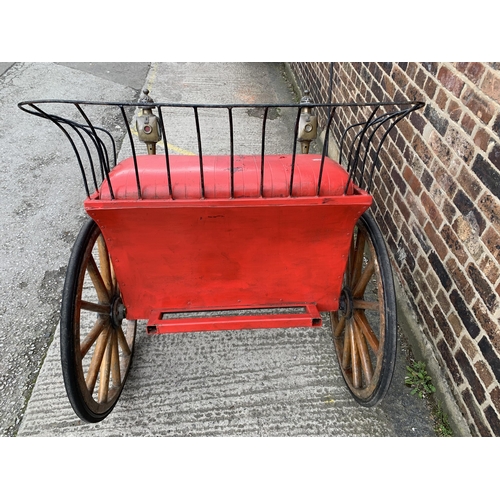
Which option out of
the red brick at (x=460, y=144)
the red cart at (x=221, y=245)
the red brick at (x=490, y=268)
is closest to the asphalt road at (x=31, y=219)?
the red cart at (x=221, y=245)

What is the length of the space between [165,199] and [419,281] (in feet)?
5.18

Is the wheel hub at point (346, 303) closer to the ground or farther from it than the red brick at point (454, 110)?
closer to the ground

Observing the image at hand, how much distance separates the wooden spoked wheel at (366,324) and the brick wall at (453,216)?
39cm

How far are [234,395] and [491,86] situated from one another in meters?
1.87

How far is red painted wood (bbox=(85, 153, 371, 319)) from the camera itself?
5.08 ft

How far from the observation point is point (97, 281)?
190 cm

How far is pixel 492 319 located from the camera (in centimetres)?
174

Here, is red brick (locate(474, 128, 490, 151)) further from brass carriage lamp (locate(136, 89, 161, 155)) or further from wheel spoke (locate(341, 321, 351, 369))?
brass carriage lamp (locate(136, 89, 161, 155))

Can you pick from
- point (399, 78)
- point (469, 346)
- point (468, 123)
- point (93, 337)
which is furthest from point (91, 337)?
point (399, 78)

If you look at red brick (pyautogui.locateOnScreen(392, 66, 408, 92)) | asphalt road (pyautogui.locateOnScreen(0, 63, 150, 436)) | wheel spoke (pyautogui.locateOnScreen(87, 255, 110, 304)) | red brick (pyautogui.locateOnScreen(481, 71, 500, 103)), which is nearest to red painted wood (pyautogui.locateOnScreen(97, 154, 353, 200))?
wheel spoke (pyautogui.locateOnScreen(87, 255, 110, 304))

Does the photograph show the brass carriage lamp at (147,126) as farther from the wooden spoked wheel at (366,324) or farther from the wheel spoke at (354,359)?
the wheel spoke at (354,359)

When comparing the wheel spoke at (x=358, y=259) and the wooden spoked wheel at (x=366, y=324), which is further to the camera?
the wheel spoke at (x=358, y=259)

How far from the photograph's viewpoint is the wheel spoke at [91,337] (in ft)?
5.81

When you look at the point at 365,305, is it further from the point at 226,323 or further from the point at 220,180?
the point at 220,180
